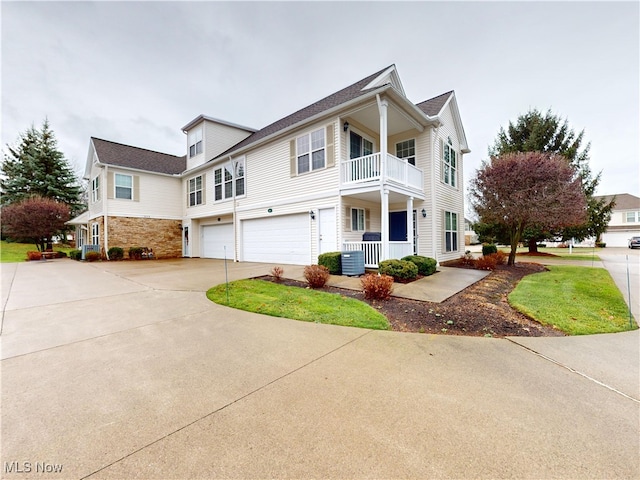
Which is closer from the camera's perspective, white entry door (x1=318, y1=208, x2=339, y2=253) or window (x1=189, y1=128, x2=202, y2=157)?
white entry door (x1=318, y1=208, x2=339, y2=253)

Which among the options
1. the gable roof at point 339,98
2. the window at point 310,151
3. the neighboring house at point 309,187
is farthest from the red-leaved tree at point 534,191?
the window at point 310,151

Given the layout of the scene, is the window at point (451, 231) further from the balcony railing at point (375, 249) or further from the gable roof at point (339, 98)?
the gable roof at point (339, 98)

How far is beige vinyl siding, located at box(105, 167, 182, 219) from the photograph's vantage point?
17.0 m

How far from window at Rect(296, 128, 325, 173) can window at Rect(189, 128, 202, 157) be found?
998 centimetres

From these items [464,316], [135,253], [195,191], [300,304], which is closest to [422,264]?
[464,316]

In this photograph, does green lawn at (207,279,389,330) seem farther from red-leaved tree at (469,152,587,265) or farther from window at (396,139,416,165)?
red-leaved tree at (469,152,587,265)

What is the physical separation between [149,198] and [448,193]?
18.8 meters

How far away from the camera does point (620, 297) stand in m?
6.62

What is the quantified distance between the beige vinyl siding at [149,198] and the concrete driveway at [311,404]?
1543 centimetres

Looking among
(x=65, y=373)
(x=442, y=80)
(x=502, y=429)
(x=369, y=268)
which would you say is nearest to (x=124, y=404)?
(x=65, y=373)

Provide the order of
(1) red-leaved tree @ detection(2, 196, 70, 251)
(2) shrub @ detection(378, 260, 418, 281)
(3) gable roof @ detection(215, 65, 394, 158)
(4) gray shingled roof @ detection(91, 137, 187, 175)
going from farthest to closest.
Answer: (1) red-leaved tree @ detection(2, 196, 70, 251) < (4) gray shingled roof @ detection(91, 137, 187, 175) < (3) gable roof @ detection(215, 65, 394, 158) < (2) shrub @ detection(378, 260, 418, 281)

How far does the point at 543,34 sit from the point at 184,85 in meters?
16.5

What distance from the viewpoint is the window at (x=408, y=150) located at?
12820mm

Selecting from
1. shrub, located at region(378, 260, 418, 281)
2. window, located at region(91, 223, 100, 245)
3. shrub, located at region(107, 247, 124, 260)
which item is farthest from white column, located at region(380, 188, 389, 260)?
window, located at region(91, 223, 100, 245)
